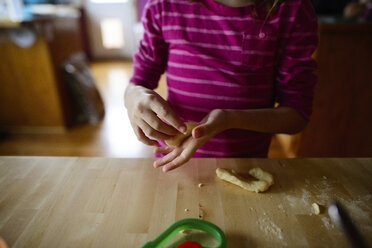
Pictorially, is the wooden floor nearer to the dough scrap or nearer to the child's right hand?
the child's right hand

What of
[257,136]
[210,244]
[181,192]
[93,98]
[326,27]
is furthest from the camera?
[93,98]

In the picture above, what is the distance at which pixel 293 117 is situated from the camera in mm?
691

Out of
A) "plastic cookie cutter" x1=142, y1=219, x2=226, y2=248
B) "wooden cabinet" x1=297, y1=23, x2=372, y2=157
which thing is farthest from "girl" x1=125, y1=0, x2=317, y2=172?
"wooden cabinet" x1=297, y1=23, x2=372, y2=157

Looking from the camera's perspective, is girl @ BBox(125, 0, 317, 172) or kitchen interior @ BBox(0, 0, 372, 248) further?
girl @ BBox(125, 0, 317, 172)

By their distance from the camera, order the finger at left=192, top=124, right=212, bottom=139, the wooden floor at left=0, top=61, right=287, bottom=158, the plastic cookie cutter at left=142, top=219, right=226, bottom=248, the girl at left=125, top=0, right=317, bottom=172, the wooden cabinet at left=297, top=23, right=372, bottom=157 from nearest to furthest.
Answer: the plastic cookie cutter at left=142, top=219, right=226, bottom=248 < the finger at left=192, top=124, right=212, bottom=139 < the girl at left=125, top=0, right=317, bottom=172 < the wooden cabinet at left=297, top=23, right=372, bottom=157 < the wooden floor at left=0, top=61, right=287, bottom=158

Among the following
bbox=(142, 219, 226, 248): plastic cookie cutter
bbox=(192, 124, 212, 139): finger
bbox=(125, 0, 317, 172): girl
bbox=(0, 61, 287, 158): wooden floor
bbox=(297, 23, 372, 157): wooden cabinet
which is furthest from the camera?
bbox=(0, 61, 287, 158): wooden floor

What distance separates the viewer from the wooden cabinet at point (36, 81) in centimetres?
198

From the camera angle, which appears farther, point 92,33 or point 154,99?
point 92,33

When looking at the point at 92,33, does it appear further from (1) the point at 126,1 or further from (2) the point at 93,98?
(2) the point at 93,98

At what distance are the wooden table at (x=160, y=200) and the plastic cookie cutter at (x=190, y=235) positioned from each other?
0.02 metres

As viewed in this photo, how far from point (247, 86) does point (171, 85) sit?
0.23 metres

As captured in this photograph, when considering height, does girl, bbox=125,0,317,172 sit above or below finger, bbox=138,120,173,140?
above

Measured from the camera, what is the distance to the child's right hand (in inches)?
22.0

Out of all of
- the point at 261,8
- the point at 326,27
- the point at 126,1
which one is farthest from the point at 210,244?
the point at 126,1
